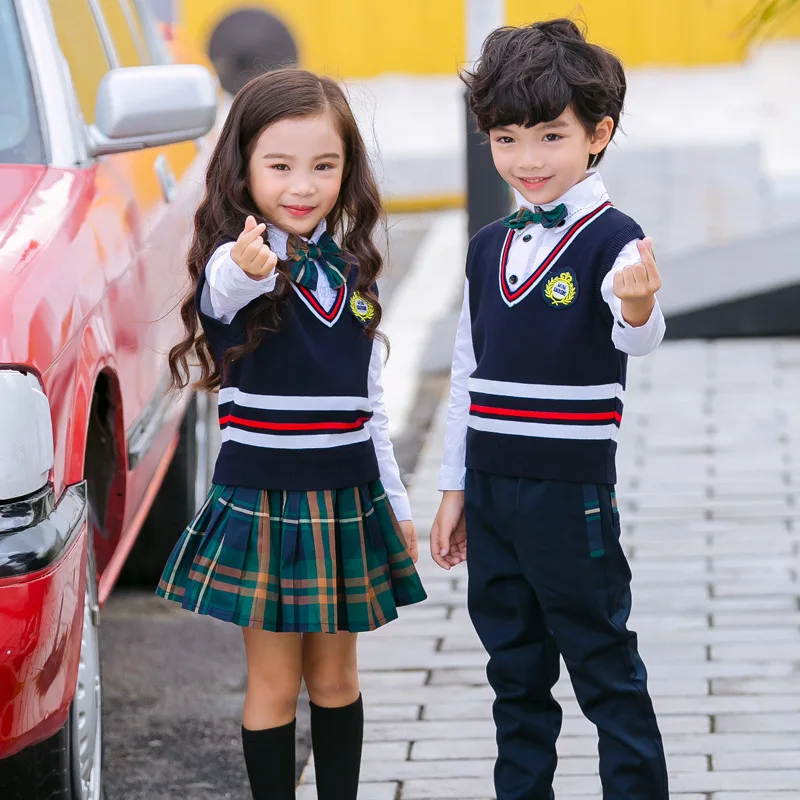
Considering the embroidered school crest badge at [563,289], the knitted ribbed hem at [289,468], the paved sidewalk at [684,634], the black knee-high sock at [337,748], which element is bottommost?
the paved sidewalk at [684,634]

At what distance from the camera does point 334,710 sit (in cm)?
298

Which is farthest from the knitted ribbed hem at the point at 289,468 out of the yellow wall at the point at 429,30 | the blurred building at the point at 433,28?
the yellow wall at the point at 429,30

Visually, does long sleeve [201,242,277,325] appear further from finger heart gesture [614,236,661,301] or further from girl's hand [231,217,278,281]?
finger heart gesture [614,236,661,301]

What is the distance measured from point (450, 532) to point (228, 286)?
652mm

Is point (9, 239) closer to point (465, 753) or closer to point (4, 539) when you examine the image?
point (4, 539)

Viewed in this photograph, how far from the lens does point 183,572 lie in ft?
9.41

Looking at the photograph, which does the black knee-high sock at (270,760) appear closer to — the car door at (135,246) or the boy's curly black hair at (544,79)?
the car door at (135,246)

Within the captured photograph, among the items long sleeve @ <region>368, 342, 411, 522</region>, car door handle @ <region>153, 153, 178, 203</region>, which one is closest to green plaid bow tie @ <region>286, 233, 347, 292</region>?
long sleeve @ <region>368, 342, 411, 522</region>

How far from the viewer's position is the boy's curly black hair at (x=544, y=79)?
8.70 feet

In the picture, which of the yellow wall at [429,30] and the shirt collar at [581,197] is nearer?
the shirt collar at [581,197]

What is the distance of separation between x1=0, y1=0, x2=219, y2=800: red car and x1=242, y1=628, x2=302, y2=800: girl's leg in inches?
12.6

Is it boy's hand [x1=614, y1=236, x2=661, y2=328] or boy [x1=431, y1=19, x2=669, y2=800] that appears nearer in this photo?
boy's hand [x1=614, y1=236, x2=661, y2=328]

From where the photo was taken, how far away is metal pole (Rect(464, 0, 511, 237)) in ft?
23.7

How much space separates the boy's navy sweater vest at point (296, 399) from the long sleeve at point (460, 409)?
0.59ft
